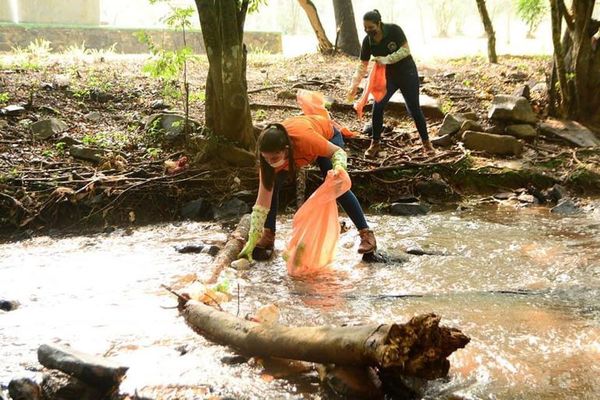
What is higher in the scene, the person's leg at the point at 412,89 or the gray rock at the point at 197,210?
the person's leg at the point at 412,89

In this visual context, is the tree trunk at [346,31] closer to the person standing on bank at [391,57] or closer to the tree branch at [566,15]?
the tree branch at [566,15]

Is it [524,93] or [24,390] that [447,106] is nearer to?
[524,93]

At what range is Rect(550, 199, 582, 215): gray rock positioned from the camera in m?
5.62

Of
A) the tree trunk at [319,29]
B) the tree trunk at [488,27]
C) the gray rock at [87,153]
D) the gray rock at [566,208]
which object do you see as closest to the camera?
the gray rock at [566,208]

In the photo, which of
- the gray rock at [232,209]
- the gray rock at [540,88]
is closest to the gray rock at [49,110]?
the gray rock at [232,209]

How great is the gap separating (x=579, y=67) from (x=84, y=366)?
23.9 feet

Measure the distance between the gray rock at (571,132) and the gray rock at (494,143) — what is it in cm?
66

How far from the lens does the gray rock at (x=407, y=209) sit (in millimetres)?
5738

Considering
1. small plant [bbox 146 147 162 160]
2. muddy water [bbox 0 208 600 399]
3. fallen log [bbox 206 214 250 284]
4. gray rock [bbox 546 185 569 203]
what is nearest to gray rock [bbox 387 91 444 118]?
gray rock [bbox 546 185 569 203]

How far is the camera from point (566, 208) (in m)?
5.68

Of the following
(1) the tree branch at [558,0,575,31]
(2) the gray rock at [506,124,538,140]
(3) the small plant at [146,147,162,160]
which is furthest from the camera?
(1) the tree branch at [558,0,575,31]

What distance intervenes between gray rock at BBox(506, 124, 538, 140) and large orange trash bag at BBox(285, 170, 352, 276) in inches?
159

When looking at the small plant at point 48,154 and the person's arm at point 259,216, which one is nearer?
the person's arm at point 259,216

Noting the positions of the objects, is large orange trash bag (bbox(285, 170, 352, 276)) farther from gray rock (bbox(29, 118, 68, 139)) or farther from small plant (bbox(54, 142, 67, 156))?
gray rock (bbox(29, 118, 68, 139))
